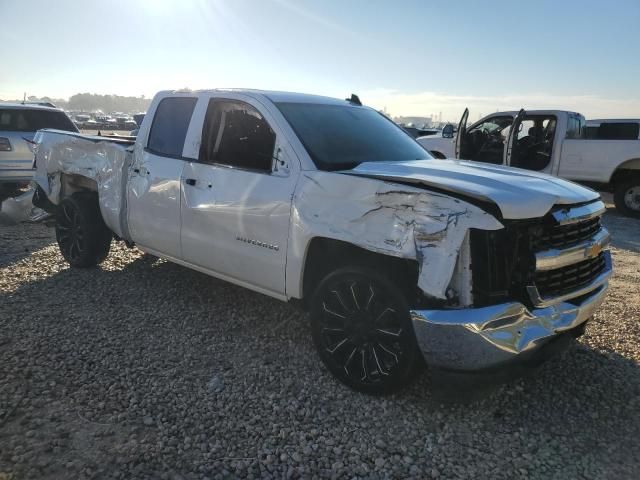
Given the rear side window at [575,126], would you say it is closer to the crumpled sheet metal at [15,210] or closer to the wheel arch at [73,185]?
the wheel arch at [73,185]

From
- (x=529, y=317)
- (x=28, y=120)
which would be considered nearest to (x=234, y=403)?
(x=529, y=317)

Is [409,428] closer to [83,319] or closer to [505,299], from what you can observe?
[505,299]

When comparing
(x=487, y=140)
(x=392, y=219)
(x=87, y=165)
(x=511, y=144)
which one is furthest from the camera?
(x=487, y=140)

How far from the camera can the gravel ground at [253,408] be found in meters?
2.68

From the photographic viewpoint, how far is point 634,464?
2.74 meters

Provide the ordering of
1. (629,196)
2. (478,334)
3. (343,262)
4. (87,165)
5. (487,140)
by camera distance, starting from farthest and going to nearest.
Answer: (629,196), (487,140), (87,165), (343,262), (478,334)

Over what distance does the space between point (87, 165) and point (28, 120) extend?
514 cm

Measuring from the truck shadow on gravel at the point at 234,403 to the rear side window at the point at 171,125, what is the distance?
4.87 feet

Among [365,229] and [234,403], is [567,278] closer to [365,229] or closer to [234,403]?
[365,229]

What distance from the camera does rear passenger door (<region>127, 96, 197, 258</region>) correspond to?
446 centimetres

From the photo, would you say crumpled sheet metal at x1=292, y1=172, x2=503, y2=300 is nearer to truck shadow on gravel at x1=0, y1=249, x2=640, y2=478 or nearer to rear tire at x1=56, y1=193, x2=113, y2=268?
truck shadow on gravel at x1=0, y1=249, x2=640, y2=478

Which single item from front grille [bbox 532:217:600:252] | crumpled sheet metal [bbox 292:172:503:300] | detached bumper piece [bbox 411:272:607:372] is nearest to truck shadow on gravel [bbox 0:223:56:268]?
crumpled sheet metal [bbox 292:172:503:300]

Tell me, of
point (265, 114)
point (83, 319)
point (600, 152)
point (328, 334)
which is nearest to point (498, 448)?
point (328, 334)

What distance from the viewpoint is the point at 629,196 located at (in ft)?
34.7
